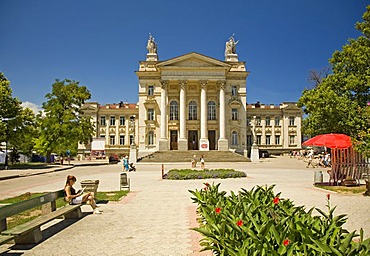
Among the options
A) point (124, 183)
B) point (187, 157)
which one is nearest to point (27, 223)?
point (124, 183)

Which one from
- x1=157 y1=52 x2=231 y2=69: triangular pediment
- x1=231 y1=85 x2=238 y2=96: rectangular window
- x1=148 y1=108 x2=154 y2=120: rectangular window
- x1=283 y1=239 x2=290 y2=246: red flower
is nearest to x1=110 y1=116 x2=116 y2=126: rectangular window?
x1=148 y1=108 x2=154 y2=120: rectangular window

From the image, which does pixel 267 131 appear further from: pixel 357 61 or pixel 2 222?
pixel 2 222

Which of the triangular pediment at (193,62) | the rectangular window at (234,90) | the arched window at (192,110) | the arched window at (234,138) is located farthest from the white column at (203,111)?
the rectangular window at (234,90)

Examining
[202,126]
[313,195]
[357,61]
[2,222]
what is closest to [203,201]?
[2,222]

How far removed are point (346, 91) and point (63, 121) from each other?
31.9m

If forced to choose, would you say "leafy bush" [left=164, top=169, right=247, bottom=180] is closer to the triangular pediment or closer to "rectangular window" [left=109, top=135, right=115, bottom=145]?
the triangular pediment

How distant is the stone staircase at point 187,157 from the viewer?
47.5 m

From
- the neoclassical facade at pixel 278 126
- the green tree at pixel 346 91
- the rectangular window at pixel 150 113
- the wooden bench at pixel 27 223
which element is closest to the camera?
the wooden bench at pixel 27 223

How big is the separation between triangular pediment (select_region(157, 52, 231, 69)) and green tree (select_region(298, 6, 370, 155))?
25516 mm

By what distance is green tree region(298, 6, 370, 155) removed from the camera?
25281 millimetres

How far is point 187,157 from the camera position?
163ft

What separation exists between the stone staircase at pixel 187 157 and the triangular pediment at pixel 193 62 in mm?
14336

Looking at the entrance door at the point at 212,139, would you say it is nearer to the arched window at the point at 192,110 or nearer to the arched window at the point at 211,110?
the arched window at the point at 211,110

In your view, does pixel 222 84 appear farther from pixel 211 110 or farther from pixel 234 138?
pixel 234 138
